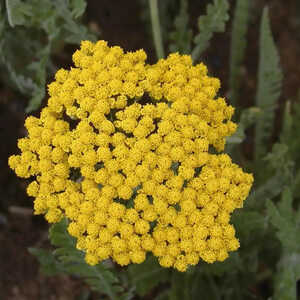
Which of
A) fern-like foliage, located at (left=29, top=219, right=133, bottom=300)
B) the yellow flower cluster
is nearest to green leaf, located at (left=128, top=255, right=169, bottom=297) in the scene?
fern-like foliage, located at (left=29, top=219, right=133, bottom=300)

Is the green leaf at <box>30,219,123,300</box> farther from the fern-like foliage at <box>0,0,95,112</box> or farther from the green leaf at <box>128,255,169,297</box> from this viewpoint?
the fern-like foliage at <box>0,0,95,112</box>

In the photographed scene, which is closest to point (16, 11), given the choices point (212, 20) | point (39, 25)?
point (39, 25)

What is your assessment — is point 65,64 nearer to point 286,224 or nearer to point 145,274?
point 145,274

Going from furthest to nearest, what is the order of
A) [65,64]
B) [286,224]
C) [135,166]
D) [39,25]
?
[65,64] → [39,25] → [286,224] → [135,166]

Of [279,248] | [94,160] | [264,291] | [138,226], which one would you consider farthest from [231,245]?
[264,291]

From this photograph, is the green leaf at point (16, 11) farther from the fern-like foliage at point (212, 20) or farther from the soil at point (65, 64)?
the soil at point (65, 64)

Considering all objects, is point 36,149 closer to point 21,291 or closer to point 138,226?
point 138,226

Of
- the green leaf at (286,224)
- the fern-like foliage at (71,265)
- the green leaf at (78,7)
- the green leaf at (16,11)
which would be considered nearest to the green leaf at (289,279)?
the green leaf at (286,224)
